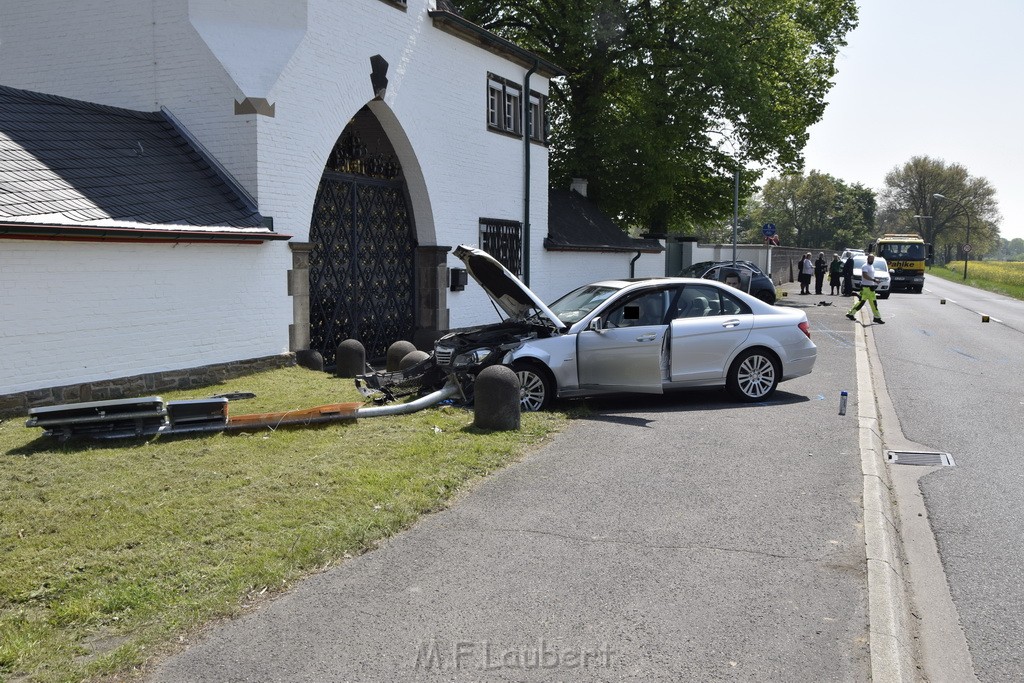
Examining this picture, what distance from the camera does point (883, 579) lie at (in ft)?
16.9

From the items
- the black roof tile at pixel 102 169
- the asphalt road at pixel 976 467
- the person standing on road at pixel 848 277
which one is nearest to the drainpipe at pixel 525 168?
the asphalt road at pixel 976 467

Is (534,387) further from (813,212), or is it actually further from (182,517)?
(813,212)

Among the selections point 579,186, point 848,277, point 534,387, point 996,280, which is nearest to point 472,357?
point 534,387

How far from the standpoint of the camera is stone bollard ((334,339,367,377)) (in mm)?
13570

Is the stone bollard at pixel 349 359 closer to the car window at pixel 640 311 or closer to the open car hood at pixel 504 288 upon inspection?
the open car hood at pixel 504 288

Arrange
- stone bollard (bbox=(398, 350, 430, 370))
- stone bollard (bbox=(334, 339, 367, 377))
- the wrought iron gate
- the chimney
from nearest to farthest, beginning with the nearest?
1. stone bollard (bbox=(398, 350, 430, 370))
2. stone bollard (bbox=(334, 339, 367, 377))
3. the wrought iron gate
4. the chimney

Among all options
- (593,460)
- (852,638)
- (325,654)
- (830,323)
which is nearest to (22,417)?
(593,460)

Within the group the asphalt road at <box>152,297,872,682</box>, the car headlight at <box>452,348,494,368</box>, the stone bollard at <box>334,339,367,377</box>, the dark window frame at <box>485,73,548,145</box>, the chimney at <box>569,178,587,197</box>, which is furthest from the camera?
the chimney at <box>569,178,587,197</box>

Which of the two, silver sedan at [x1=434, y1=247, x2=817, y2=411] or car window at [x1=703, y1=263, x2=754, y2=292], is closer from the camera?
silver sedan at [x1=434, y1=247, x2=817, y2=411]

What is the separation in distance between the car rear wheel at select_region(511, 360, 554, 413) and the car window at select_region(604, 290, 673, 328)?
1.01 meters

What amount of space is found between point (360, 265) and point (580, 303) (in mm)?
6132

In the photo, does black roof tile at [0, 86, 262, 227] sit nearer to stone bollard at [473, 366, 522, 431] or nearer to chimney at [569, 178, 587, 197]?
stone bollard at [473, 366, 522, 431]

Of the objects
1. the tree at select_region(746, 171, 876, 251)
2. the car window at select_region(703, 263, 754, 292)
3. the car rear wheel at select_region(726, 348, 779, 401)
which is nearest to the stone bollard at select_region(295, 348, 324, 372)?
the car rear wheel at select_region(726, 348, 779, 401)

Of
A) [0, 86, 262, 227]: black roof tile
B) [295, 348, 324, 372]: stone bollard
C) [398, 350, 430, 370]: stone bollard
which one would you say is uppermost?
[0, 86, 262, 227]: black roof tile
